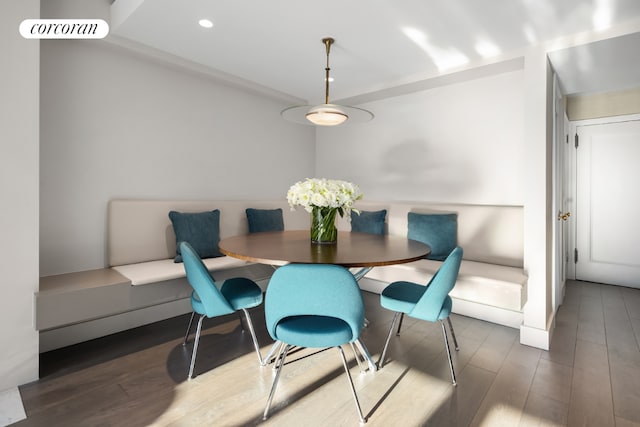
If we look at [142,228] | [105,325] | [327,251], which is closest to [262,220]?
[142,228]

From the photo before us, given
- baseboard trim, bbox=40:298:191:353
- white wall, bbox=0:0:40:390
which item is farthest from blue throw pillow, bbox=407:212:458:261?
white wall, bbox=0:0:40:390

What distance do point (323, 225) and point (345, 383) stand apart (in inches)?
38.2

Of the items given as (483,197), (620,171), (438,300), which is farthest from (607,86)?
(438,300)

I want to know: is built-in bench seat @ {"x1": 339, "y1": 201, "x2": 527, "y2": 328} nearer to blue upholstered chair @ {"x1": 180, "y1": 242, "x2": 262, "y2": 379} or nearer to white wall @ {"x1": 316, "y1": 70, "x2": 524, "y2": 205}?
white wall @ {"x1": 316, "y1": 70, "x2": 524, "y2": 205}

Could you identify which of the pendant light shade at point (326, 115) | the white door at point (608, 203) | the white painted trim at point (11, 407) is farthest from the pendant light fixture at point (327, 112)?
the white door at point (608, 203)

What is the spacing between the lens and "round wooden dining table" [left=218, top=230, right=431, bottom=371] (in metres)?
1.63

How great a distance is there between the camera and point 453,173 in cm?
352

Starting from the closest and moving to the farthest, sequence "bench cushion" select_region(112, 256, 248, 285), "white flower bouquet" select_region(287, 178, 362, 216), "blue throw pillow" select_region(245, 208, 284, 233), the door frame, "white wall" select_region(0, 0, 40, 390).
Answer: "white wall" select_region(0, 0, 40, 390), "white flower bouquet" select_region(287, 178, 362, 216), "bench cushion" select_region(112, 256, 248, 285), "blue throw pillow" select_region(245, 208, 284, 233), the door frame

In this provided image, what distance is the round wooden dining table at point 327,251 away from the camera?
1635mm

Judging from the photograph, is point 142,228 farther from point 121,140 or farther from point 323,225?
point 323,225

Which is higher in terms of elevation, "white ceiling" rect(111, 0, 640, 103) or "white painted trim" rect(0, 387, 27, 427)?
"white ceiling" rect(111, 0, 640, 103)

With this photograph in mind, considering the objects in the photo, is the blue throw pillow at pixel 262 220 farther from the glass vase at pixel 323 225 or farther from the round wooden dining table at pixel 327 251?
the glass vase at pixel 323 225

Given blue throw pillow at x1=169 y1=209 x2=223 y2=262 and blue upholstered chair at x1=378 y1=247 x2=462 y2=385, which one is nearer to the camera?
blue upholstered chair at x1=378 y1=247 x2=462 y2=385

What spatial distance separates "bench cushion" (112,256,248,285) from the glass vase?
3.40 feet
